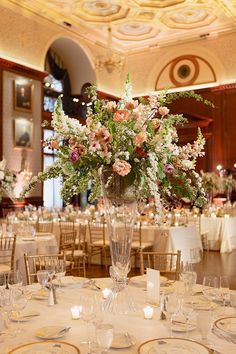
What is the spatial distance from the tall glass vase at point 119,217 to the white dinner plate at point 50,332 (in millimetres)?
441

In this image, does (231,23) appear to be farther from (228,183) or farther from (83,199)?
(83,199)

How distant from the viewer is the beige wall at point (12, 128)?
11750 mm

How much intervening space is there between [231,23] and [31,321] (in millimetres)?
13446

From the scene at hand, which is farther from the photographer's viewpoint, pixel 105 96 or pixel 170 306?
pixel 105 96

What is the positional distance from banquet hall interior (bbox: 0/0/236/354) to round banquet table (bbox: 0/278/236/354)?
294cm

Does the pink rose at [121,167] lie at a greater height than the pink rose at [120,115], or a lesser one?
lesser

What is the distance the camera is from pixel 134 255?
7891 mm

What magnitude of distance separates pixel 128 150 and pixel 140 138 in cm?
12

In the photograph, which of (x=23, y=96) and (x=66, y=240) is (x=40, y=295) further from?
(x=23, y=96)

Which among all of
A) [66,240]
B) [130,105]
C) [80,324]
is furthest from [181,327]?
[66,240]

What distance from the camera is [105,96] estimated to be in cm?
1559

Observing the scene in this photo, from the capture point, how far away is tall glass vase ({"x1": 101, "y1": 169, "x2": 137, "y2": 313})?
262 centimetres

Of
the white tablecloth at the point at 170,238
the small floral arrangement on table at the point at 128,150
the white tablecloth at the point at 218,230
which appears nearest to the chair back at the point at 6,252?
the white tablecloth at the point at 170,238

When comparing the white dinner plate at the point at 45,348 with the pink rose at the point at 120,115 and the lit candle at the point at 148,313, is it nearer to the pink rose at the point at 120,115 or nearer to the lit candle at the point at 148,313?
the lit candle at the point at 148,313
